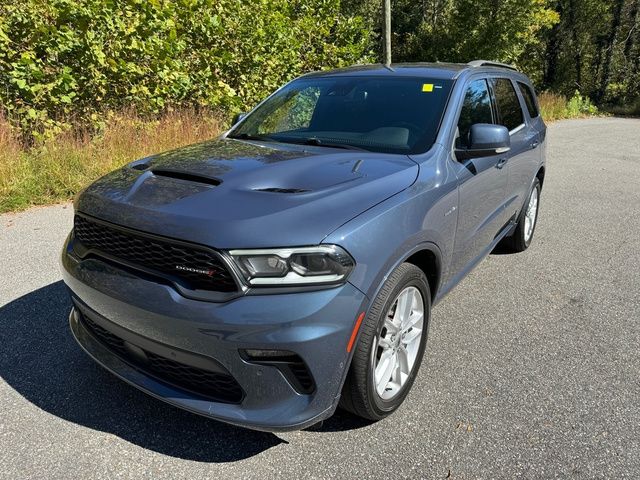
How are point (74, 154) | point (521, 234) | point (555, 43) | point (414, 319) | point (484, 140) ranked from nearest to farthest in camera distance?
point (414, 319), point (484, 140), point (521, 234), point (74, 154), point (555, 43)

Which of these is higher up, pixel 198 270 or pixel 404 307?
pixel 198 270

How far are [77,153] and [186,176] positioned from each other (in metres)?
5.07

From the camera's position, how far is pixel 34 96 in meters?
6.65

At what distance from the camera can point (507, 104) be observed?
4.20 metres

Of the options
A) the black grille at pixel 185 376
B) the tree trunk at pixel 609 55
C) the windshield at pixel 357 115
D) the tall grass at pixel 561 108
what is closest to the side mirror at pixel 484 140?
the windshield at pixel 357 115

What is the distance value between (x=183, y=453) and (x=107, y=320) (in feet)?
2.30

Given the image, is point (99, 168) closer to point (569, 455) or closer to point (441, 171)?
point (441, 171)

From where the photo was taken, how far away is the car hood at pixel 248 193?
195 centimetres

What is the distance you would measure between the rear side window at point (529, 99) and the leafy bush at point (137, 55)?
17.3ft

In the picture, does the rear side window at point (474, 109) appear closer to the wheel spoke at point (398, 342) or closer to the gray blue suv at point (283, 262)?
the gray blue suv at point (283, 262)

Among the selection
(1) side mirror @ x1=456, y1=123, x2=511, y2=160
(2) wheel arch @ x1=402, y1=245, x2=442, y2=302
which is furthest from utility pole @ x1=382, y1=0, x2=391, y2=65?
(2) wheel arch @ x1=402, y1=245, x2=442, y2=302

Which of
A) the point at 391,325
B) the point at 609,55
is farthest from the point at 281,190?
the point at 609,55

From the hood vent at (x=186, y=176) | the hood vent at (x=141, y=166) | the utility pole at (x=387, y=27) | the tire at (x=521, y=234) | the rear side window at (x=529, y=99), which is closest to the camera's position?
the hood vent at (x=186, y=176)

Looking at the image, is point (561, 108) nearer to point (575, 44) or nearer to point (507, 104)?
point (575, 44)
